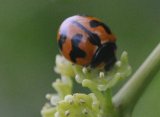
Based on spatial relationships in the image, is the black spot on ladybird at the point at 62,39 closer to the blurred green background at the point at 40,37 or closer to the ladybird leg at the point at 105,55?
the ladybird leg at the point at 105,55

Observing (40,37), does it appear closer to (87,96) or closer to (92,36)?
(92,36)

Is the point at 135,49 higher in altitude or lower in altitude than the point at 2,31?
lower

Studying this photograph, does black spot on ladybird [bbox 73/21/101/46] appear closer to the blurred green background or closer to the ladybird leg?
the ladybird leg

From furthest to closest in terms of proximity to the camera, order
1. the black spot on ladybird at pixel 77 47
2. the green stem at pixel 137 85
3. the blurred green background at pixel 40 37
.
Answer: the blurred green background at pixel 40 37 < the black spot on ladybird at pixel 77 47 < the green stem at pixel 137 85

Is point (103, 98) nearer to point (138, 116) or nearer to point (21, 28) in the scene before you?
point (138, 116)

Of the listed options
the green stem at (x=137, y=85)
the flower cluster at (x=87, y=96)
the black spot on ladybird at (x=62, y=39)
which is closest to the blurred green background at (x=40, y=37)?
the black spot on ladybird at (x=62, y=39)

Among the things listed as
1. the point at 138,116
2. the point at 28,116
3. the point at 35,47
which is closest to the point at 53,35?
the point at 35,47

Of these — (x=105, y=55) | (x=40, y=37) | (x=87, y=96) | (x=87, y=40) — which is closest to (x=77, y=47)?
(x=87, y=40)

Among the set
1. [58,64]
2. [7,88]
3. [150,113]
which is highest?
[7,88]
